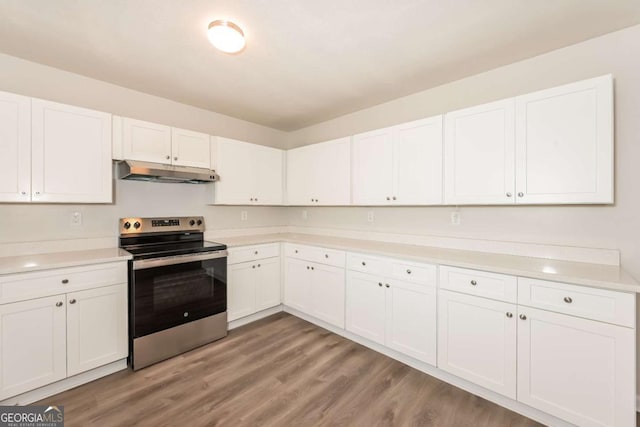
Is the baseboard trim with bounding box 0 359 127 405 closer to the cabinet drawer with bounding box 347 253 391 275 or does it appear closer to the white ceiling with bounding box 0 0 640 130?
the cabinet drawer with bounding box 347 253 391 275

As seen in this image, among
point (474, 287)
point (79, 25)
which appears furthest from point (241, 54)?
point (474, 287)

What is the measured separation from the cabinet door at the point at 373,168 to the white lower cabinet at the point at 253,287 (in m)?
1.32

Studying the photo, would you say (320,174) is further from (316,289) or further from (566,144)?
(566,144)

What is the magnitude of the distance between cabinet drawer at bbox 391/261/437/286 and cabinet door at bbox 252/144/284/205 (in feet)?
6.29

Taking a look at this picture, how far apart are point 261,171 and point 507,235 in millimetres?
2730

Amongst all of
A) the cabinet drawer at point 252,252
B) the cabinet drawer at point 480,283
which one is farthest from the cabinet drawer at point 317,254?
the cabinet drawer at point 480,283

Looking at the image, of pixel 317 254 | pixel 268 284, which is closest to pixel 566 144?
pixel 317 254

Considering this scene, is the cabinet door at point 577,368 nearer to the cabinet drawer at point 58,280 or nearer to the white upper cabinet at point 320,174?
the white upper cabinet at point 320,174

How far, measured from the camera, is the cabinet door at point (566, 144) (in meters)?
1.72

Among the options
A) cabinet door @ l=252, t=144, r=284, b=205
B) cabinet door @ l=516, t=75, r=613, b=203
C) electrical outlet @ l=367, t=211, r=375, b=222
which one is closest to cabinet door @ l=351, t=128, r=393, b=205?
electrical outlet @ l=367, t=211, r=375, b=222

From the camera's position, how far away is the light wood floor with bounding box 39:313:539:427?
178 cm

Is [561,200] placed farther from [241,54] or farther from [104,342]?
[104,342]

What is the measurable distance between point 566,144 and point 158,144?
3323mm

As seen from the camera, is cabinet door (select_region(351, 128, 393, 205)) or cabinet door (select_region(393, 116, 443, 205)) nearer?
cabinet door (select_region(393, 116, 443, 205))
